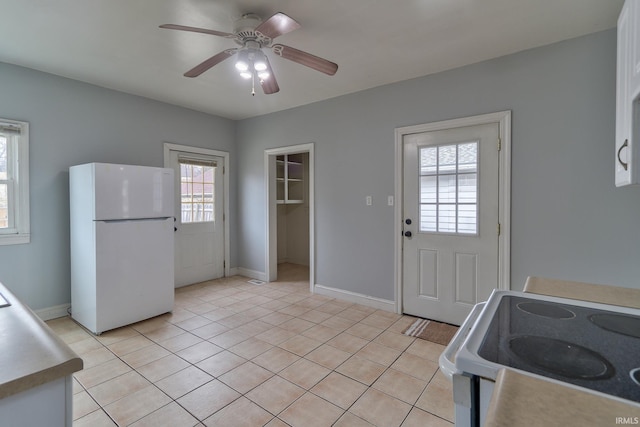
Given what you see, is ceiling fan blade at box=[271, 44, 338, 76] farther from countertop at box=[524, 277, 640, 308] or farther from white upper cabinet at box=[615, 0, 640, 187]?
countertop at box=[524, 277, 640, 308]

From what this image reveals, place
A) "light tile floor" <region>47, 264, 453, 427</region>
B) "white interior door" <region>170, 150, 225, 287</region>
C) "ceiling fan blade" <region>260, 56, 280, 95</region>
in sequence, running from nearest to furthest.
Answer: "light tile floor" <region>47, 264, 453, 427</region>
"ceiling fan blade" <region>260, 56, 280, 95</region>
"white interior door" <region>170, 150, 225, 287</region>

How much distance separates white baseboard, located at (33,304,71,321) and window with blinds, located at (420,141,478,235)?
395 centimetres

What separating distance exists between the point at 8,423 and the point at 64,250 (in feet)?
11.0

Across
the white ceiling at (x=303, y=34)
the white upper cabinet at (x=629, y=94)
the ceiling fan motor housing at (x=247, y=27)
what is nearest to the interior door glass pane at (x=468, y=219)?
the white ceiling at (x=303, y=34)

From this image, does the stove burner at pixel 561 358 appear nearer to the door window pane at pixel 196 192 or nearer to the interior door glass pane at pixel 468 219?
the interior door glass pane at pixel 468 219

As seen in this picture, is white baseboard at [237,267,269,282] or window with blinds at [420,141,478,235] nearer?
window with blinds at [420,141,478,235]

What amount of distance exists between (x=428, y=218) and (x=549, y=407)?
2.72 metres

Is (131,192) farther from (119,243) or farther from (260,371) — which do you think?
(260,371)

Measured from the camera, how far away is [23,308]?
112 centimetres

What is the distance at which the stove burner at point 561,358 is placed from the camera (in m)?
0.75

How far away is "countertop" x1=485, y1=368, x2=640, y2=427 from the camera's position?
1.84 feet

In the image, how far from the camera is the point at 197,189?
457 centimetres

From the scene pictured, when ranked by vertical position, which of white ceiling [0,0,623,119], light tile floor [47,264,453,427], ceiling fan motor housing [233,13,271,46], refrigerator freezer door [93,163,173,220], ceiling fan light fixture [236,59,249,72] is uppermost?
white ceiling [0,0,623,119]

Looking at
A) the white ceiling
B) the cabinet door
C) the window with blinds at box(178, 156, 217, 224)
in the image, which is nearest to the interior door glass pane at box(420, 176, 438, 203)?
the white ceiling
